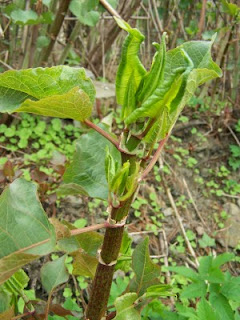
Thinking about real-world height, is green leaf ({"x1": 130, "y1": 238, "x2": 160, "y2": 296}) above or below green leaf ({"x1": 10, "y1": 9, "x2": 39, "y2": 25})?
below

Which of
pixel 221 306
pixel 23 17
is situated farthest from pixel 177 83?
pixel 23 17

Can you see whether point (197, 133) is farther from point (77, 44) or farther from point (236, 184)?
point (77, 44)

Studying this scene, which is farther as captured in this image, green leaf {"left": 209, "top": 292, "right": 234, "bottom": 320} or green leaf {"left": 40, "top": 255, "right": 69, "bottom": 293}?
green leaf {"left": 209, "top": 292, "right": 234, "bottom": 320}

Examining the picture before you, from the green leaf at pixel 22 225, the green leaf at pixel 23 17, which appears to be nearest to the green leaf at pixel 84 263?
the green leaf at pixel 22 225

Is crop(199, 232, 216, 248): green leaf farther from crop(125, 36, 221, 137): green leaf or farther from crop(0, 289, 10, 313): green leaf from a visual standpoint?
crop(125, 36, 221, 137): green leaf

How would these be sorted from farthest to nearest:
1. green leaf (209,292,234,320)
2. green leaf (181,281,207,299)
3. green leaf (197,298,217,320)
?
green leaf (181,281,207,299)
green leaf (209,292,234,320)
green leaf (197,298,217,320)

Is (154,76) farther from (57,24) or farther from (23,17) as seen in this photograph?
(57,24)

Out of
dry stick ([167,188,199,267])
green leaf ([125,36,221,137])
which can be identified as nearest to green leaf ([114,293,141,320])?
green leaf ([125,36,221,137])
